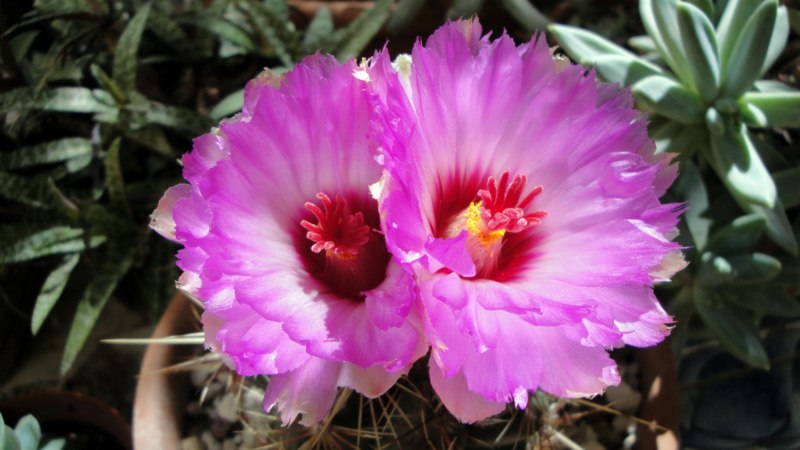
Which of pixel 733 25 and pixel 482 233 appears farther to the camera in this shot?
pixel 733 25

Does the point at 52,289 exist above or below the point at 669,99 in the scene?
below

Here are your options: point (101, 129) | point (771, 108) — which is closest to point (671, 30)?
point (771, 108)

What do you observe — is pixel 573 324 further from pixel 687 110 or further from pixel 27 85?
pixel 27 85

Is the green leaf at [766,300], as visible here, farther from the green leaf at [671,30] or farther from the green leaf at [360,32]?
the green leaf at [360,32]

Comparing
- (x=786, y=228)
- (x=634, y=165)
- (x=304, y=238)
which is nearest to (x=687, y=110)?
(x=786, y=228)

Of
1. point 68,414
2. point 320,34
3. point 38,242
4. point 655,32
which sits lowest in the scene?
point 68,414

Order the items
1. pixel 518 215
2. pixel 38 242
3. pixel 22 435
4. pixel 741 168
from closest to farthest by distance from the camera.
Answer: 1. pixel 518 215
2. pixel 22 435
3. pixel 741 168
4. pixel 38 242

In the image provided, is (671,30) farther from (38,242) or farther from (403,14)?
(38,242)
